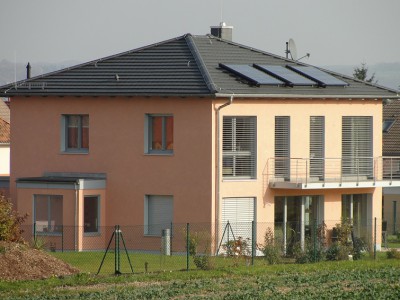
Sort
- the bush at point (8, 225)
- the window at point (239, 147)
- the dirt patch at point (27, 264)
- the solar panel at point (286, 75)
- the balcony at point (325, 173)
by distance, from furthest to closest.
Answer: the solar panel at point (286, 75) < the balcony at point (325, 173) < the window at point (239, 147) < the bush at point (8, 225) < the dirt patch at point (27, 264)

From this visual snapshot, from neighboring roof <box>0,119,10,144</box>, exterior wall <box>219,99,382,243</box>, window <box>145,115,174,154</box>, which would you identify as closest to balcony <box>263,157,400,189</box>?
exterior wall <box>219,99,382,243</box>

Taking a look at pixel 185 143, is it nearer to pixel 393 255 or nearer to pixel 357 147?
pixel 357 147

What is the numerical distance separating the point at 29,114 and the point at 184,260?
10.5 m

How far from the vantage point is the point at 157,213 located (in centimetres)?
4550

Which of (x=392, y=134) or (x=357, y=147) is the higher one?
(x=392, y=134)

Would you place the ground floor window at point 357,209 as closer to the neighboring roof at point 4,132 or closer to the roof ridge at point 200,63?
the roof ridge at point 200,63

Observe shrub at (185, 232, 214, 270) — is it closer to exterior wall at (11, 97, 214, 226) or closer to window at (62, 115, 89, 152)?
exterior wall at (11, 97, 214, 226)

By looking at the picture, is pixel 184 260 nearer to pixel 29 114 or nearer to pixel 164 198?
pixel 164 198

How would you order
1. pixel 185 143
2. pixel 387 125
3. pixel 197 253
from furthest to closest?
pixel 387 125
pixel 185 143
pixel 197 253

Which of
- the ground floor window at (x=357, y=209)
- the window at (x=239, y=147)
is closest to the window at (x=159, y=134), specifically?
the window at (x=239, y=147)

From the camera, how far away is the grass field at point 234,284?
30203 mm

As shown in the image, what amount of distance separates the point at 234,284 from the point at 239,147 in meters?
13.0

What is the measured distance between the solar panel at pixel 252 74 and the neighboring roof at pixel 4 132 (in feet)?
88.9

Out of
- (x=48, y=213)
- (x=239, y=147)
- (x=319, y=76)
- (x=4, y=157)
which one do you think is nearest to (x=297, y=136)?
(x=239, y=147)
